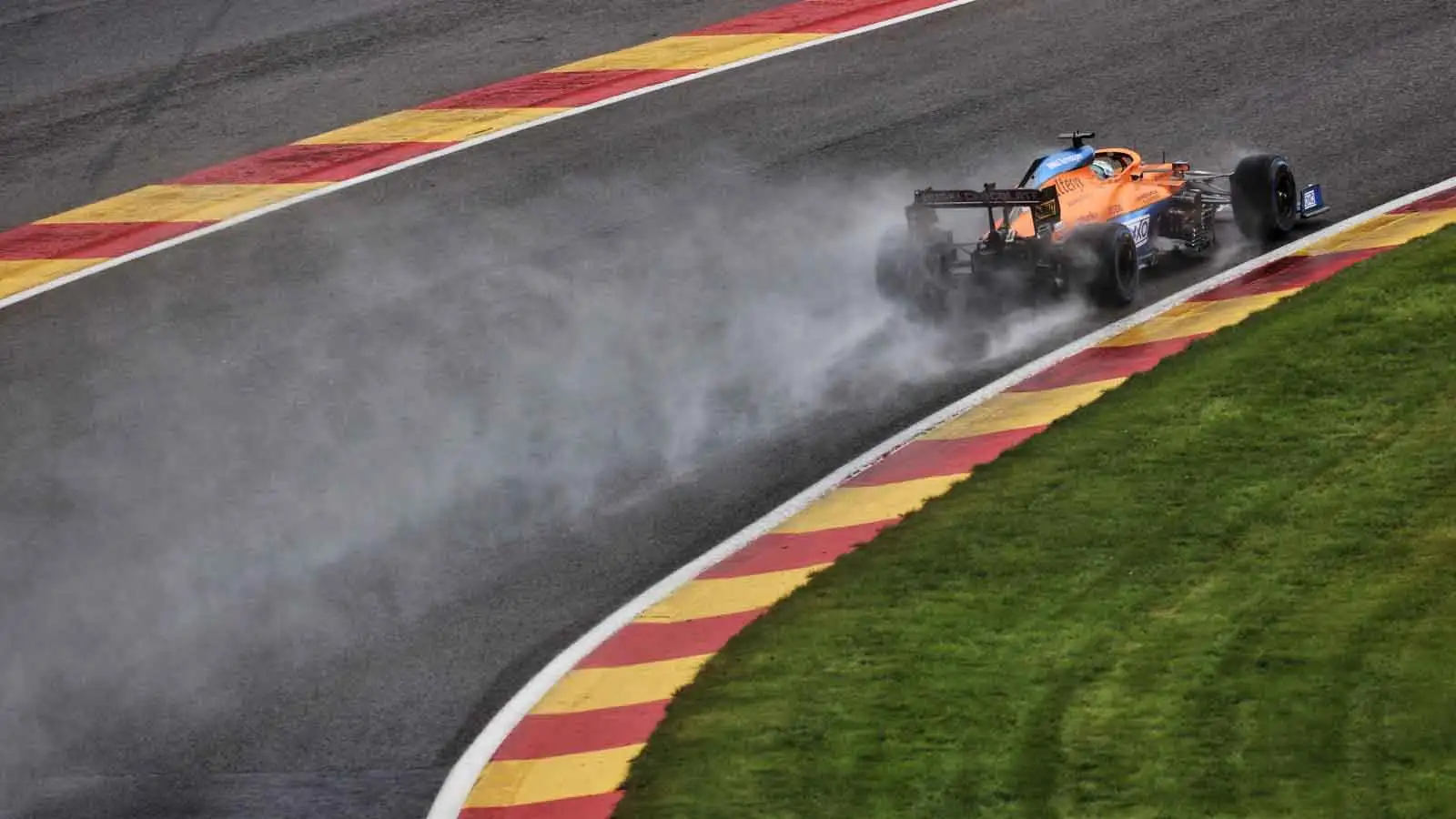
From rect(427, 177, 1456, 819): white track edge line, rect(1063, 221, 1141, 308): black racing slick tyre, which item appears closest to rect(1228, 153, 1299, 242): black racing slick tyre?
rect(427, 177, 1456, 819): white track edge line

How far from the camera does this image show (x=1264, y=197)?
44.7 ft

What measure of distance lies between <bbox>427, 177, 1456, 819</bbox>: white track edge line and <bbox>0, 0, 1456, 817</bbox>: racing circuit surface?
0.13m

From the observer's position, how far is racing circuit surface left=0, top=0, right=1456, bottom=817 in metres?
9.13

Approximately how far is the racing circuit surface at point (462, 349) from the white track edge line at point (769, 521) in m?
0.13

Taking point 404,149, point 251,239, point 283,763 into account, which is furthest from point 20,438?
point 404,149

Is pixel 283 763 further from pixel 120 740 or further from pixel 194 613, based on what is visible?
pixel 194 613

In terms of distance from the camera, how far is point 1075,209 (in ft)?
42.7

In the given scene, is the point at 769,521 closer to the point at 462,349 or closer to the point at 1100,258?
the point at 462,349

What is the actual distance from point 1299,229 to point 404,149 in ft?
Answer: 23.5

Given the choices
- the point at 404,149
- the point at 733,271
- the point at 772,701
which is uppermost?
the point at 404,149

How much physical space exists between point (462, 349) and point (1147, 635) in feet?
18.9

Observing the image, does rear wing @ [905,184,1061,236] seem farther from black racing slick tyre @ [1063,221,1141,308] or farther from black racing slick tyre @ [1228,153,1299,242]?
black racing slick tyre @ [1228,153,1299,242]

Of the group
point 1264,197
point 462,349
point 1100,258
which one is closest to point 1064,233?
point 1100,258

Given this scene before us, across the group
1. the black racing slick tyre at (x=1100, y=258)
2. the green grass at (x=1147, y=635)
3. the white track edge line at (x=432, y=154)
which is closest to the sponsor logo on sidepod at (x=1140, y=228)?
the black racing slick tyre at (x=1100, y=258)
